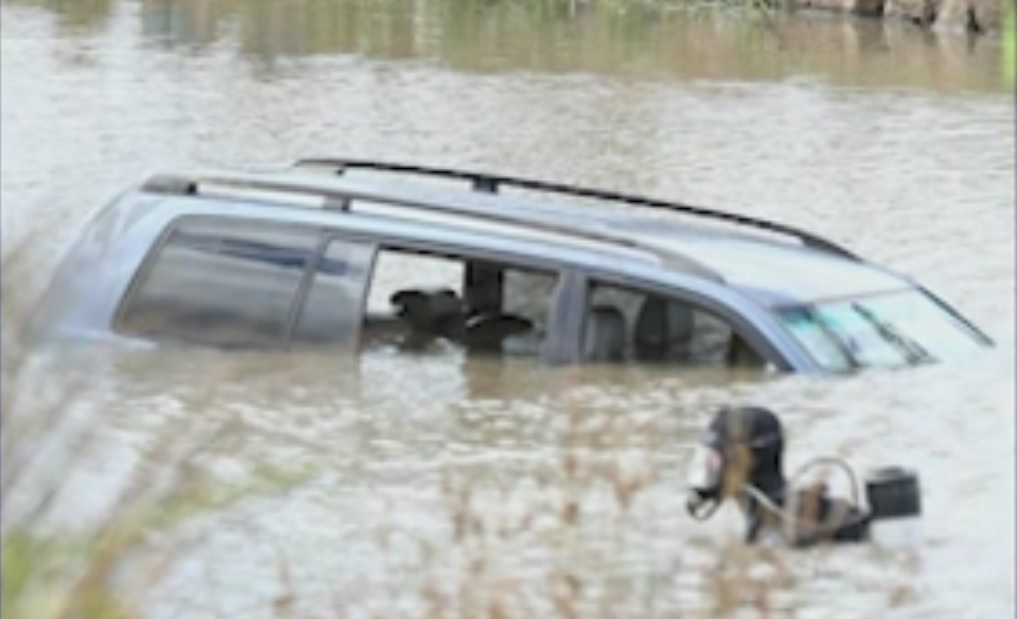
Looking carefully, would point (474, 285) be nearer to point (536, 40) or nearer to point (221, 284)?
point (221, 284)

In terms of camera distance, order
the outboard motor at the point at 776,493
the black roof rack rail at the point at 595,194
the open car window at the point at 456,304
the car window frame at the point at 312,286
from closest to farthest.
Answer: the outboard motor at the point at 776,493 < the open car window at the point at 456,304 < the car window frame at the point at 312,286 < the black roof rack rail at the point at 595,194

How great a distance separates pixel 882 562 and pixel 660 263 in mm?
1710

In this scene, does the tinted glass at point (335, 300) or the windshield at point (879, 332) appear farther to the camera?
the tinted glass at point (335, 300)

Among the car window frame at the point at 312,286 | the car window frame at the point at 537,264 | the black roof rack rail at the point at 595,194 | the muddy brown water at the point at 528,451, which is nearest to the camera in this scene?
the muddy brown water at the point at 528,451

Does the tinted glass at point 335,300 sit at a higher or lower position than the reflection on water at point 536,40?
higher

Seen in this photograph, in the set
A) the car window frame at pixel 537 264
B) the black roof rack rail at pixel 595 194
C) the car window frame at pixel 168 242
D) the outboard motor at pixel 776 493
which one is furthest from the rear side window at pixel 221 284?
the outboard motor at pixel 776 493

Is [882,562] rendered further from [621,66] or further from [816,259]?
[621,66]

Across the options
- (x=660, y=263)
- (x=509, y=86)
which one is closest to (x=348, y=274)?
(x=660, y=263)

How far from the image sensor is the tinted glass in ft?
23.1

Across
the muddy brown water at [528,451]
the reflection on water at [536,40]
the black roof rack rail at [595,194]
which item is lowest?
the reflection on water at [536,40]

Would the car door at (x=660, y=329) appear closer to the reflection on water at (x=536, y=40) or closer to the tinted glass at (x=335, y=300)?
the tinted glass at (x=335, y=300)

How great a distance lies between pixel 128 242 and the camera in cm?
721

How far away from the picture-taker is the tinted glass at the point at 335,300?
7027mm

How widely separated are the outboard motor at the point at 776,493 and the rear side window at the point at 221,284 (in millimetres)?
1831
